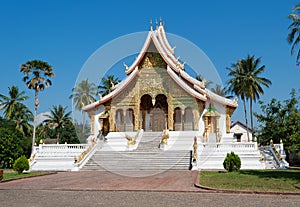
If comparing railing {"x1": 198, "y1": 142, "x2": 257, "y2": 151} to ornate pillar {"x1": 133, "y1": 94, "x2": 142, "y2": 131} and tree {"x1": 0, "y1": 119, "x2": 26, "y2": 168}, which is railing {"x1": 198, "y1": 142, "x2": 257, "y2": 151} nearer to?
ornate pillar {"x1": 133, "y1": 94, "x2": 142, "y2": 131}

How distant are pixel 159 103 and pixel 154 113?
102 centimetres

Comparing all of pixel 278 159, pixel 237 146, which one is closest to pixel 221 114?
pixel 237 146

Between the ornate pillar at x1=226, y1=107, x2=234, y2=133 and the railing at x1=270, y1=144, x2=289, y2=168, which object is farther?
the ornate pillar at x1=226, y1=107, x2=234, y2=133

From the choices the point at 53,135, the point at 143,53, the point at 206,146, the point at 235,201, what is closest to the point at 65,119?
the point at 53,135

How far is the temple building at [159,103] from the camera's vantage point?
86.8 ft

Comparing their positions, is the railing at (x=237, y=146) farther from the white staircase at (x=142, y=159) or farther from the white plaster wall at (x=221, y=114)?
the white plaster wall at (x=221, y=114)

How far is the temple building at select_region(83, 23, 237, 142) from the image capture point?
2647 cm

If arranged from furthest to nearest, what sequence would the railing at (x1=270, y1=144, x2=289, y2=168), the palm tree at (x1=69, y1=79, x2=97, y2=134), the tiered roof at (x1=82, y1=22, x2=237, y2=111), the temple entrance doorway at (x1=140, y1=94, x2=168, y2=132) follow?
the temple entrance doorway at (x1=140, y1=94, x2=168, y2=132), the tiered roof at (x1=82, y1=22, x2=237, y2=111), the railing at (x1=270, y1=144, x2=289, y2=168), the palm tree at (x1=69, y1=79, x2=97, y2=134)

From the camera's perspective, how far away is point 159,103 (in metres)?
28.9

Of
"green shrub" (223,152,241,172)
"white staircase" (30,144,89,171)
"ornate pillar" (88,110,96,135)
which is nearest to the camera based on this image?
"green shrub" (223,152,241,172)

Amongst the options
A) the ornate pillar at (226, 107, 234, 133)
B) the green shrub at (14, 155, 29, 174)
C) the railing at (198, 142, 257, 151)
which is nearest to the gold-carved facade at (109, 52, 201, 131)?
the ornate pillar at (226, 107, 234, 133)

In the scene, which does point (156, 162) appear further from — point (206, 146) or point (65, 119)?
point (65, 119)

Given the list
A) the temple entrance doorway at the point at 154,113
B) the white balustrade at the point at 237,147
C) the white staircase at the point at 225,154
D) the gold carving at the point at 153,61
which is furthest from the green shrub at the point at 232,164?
the gold carving at the point at 153,61

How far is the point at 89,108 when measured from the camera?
2942cm
